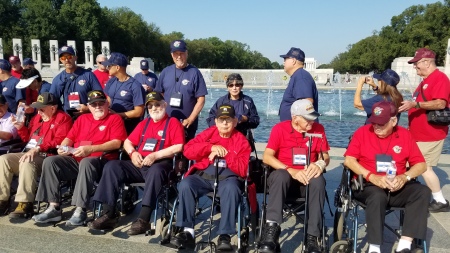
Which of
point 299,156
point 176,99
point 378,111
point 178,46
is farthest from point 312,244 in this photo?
point 178,46

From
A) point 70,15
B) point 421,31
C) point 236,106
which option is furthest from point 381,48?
point 236,106

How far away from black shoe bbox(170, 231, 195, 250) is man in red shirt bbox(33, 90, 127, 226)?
1.07 m

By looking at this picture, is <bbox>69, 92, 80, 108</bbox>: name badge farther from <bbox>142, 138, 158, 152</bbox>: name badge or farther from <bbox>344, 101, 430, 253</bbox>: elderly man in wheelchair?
<bbox>344, 101, 430, 253</bbox>: elderly man in wheelchair

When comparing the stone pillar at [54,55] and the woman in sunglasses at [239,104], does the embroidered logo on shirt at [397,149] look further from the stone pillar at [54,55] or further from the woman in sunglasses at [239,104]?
the stone pillar at [54,55]

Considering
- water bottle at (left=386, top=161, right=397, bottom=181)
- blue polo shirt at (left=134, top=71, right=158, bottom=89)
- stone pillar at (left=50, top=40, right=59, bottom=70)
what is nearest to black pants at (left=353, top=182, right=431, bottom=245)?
water bottle at (left=386, top=161, right=397, bottom=181)

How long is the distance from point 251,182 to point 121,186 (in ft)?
4.09

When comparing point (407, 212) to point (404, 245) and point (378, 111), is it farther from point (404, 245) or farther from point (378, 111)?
point (378, 111)

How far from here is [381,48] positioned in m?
57.6

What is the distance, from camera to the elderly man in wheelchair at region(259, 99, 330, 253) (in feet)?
10.9

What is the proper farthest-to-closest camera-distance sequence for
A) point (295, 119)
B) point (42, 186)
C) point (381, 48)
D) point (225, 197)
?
point (381, 48) → point (42, 186) → point (295, 119) → point (225, 197)

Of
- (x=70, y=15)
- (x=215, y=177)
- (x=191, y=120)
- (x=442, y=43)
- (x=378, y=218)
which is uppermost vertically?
(x=70, y=15)

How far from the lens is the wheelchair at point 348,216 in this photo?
10.8ft

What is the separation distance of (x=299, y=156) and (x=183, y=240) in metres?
1.25

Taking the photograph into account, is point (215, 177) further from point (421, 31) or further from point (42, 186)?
point (421, 31)
